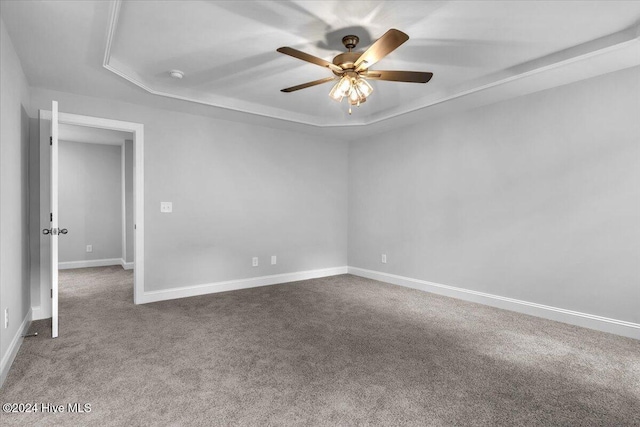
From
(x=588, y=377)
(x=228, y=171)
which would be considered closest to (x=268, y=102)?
(x=228, y=171)

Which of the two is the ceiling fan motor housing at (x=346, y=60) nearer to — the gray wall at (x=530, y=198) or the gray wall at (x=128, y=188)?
the gray wall at (x=530, y=198)

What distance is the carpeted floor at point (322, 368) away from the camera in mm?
1809

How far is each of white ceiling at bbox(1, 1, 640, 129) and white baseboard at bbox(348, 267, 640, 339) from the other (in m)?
2.27

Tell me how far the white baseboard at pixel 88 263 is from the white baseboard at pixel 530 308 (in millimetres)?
5382

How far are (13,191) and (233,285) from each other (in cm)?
260

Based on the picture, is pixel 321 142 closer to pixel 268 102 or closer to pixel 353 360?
pixel 268 102

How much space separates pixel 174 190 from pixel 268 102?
1619mm

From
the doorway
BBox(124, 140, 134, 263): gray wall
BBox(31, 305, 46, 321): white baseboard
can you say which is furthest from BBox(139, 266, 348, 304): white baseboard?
BBox(124, 140, 134, 263): gray wall

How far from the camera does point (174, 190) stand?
165 inches

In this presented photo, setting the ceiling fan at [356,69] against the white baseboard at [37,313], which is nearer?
the ceiling fan at [356,69]

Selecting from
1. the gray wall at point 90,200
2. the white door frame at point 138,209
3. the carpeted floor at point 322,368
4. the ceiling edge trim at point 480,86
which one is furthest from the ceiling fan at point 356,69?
the gray wall at point 90,200

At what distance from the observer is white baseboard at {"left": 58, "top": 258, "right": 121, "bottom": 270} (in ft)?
20.3

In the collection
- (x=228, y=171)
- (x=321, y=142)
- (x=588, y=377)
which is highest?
(x=321, y=142)

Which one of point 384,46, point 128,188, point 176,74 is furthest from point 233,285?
point 384,46
